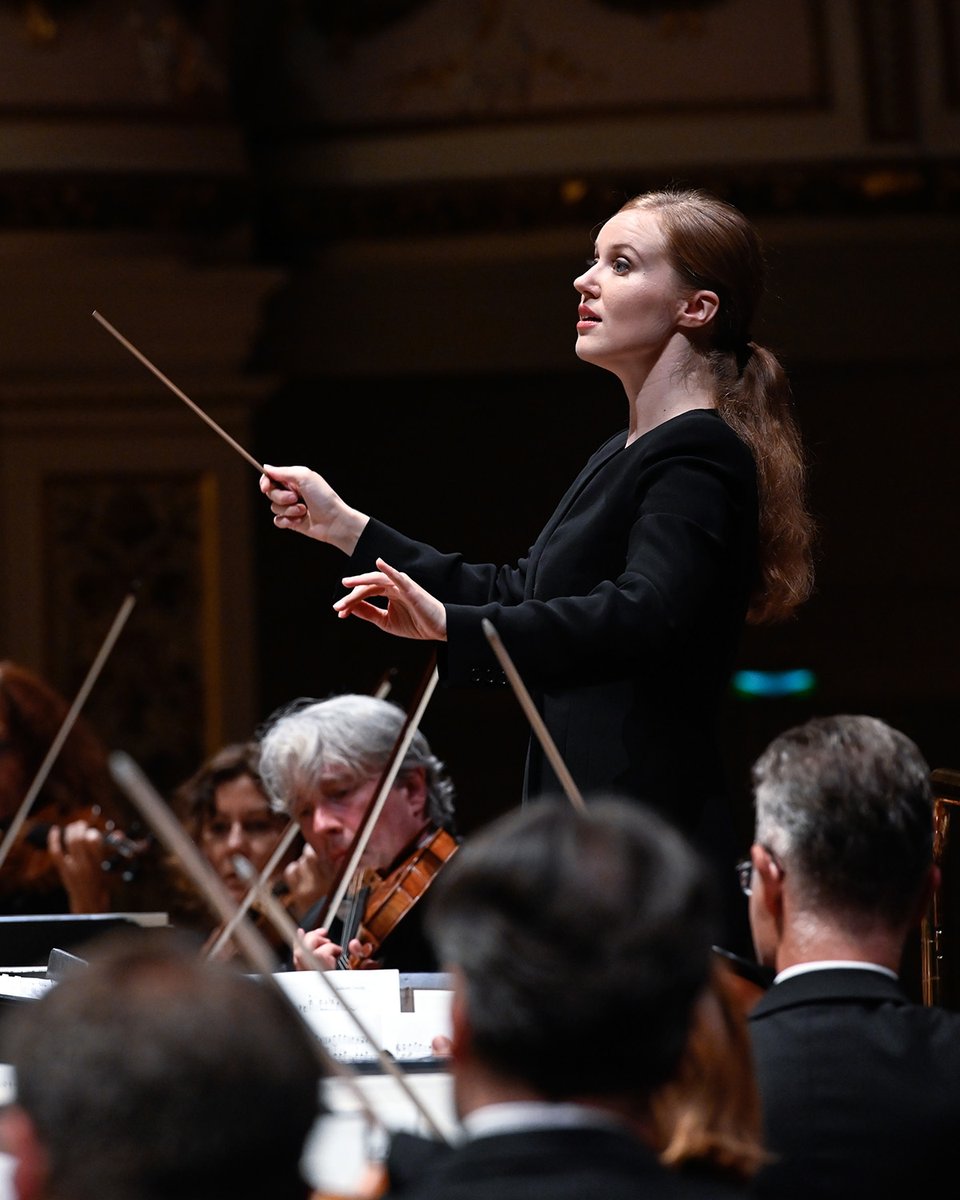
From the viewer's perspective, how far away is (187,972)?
113 centimetres

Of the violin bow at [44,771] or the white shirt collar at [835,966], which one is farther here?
the violin bow at [44,771]

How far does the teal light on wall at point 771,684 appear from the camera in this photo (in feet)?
19.5

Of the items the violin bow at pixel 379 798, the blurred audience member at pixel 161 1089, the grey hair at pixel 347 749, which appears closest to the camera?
the blurred audience member at pixel 161 1089

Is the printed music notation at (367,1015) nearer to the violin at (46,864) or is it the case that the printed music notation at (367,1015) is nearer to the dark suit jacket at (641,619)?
the dark suit jacket at (641,619)

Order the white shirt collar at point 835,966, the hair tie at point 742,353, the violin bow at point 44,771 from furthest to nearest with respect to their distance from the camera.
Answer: the violin bow at point 44,771 < the hair tie at point 742,353 < the white shirt collar at point 835,966

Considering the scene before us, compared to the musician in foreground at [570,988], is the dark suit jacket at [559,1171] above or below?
below

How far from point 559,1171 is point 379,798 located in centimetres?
187

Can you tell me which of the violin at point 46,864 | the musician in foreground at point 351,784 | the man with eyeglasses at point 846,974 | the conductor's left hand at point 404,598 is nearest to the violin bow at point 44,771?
the violin at point 46,864

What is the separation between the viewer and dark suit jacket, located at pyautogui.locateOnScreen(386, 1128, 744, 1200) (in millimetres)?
1119

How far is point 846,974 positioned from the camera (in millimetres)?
1676

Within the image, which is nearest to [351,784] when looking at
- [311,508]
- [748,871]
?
[311,508]

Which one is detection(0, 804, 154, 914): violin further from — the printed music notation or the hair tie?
the hair tie

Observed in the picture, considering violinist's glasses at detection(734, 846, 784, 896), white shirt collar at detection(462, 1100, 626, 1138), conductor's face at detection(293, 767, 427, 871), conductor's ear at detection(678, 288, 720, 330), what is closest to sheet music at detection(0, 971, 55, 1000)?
violinist's glasses at detection(734, 846, 784, 896)

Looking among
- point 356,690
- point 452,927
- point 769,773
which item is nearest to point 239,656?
point 356,690
